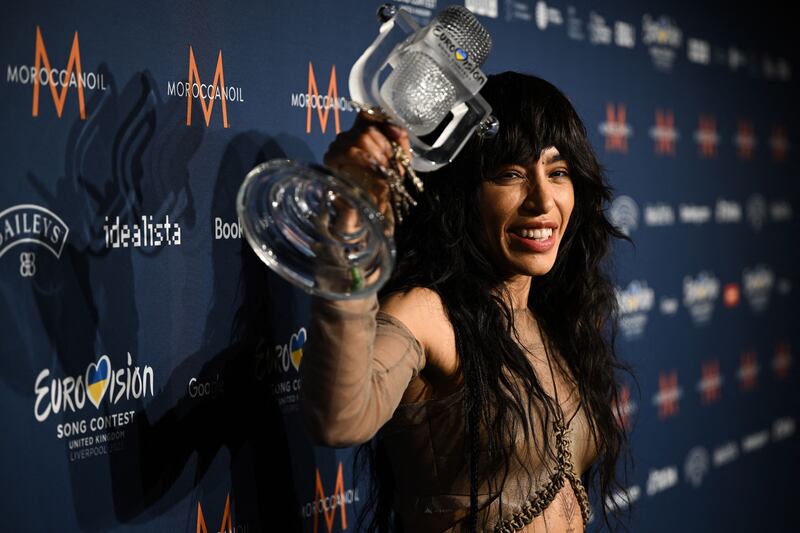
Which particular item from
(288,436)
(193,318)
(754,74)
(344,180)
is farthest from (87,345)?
(754,74)

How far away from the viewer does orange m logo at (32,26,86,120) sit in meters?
1.18

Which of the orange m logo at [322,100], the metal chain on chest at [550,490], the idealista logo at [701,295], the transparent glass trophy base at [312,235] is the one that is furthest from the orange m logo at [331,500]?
the idealista logo at [701,295]

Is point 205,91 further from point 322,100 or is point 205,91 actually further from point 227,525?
point 227,525

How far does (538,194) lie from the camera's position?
4.57ft

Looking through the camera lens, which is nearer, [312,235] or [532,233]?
[312,235]

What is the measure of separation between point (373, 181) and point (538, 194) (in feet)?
1.68

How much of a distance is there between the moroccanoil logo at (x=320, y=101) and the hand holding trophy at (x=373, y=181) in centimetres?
57

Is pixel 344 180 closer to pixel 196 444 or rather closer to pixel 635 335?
pixel 196 444

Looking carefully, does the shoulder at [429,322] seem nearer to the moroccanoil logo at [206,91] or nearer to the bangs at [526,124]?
the bangs at [526,124]

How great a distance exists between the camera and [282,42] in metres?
1.52

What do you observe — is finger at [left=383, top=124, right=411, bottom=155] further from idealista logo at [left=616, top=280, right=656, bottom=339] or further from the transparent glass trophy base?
idealista logo at [left=616, top=280, right=656, bottom=339]

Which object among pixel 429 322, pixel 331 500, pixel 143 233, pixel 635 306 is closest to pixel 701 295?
pixel 635 306

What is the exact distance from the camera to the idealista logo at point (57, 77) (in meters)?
1.16

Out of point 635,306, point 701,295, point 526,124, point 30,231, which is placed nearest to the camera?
point 30,231
